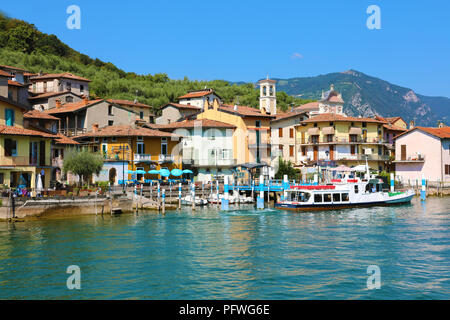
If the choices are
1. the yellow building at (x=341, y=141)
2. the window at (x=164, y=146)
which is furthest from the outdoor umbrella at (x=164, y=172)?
the yellow building at (x=341, y=141)

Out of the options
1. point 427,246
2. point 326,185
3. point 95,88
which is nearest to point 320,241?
point 427,246

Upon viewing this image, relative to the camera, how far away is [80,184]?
48469 millimetres

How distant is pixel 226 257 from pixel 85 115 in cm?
4304

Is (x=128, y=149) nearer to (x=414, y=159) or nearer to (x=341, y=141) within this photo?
(x=341, y=141)

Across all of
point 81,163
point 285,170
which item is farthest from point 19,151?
point 285,170

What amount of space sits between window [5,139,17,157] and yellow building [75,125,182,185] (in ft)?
47.6

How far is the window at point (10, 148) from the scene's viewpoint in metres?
40.8

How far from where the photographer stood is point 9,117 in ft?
145

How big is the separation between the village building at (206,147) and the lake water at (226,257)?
25.3 metres

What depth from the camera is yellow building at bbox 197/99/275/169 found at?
217 ft

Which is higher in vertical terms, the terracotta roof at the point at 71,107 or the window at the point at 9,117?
the terracotta roof at the point at 71,107

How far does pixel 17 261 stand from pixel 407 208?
1476 inches

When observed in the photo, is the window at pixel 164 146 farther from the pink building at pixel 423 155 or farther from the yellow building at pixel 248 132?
the pink building at pixel 423 155
